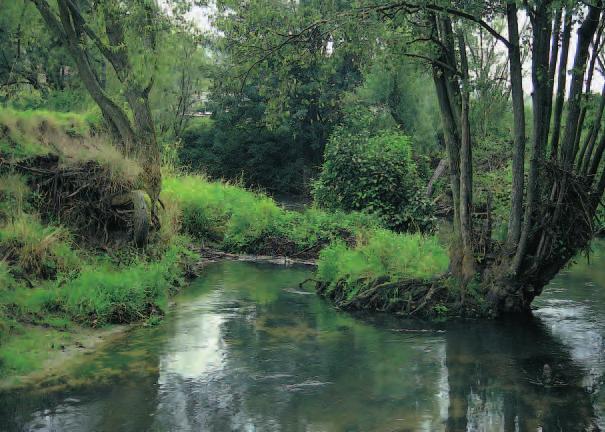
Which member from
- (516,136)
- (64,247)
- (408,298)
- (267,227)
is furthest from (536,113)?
(267,227)

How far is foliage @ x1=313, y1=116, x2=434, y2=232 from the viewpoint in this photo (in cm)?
2059

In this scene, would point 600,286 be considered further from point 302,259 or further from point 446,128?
point 302,259

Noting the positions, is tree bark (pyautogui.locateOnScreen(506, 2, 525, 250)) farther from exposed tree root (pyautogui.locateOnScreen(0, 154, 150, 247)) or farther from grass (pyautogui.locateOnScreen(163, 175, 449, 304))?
exposed tree root (pyautogui.locateOnScreen(0, 154, 150, 247))

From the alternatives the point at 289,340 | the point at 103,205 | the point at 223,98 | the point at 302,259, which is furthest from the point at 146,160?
the point at 223,98

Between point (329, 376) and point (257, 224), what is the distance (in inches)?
439

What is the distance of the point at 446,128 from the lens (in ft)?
42.9

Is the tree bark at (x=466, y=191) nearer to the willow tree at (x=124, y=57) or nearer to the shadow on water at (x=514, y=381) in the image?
the shadow on water at (x=514, y=381)

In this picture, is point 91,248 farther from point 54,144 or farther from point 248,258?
point 248,258

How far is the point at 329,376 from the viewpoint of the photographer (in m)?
9.41

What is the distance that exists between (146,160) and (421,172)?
14.1 meters

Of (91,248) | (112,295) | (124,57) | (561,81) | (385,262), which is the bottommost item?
(112,295)

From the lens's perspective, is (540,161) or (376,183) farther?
(376,183)

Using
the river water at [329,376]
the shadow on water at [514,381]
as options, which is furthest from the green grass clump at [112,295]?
the shadow on water at [514,381]

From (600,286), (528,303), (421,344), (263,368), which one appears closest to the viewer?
(263,368)
